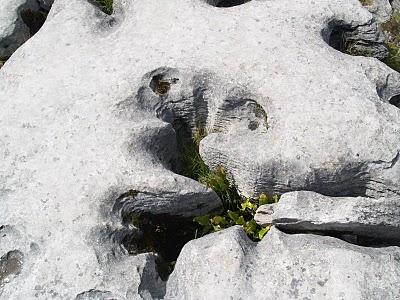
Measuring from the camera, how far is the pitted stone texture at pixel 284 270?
318 cm

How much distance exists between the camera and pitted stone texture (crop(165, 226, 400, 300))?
318cm

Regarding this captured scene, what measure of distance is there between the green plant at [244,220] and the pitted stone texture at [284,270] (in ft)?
1.33

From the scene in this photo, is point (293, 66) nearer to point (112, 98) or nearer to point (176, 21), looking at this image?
point (176, 21)

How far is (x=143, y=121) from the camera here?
13.3 feet

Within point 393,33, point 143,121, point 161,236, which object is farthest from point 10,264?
point 393,33

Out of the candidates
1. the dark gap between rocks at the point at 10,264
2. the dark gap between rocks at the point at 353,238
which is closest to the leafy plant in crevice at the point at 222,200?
the dark gap between rocks at the point at 353,238

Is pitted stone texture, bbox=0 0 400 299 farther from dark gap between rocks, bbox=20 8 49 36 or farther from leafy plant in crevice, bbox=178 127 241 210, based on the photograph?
dark gap between rocks, bbox=20 8 49 36

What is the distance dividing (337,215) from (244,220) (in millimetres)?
872

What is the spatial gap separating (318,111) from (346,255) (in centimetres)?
106

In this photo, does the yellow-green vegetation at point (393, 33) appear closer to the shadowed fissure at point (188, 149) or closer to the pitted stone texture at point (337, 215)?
the shadowed fissure at point (188, 149)

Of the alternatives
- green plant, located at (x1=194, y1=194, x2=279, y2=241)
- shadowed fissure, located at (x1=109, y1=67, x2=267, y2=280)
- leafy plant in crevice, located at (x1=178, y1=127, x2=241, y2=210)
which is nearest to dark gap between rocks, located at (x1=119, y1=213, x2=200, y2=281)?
shadowed fissure, located at (x1=109, y1=67, x2=267, y2=280)

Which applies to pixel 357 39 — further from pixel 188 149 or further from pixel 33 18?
pixel 33 18

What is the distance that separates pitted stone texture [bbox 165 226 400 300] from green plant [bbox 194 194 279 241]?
1.33ft

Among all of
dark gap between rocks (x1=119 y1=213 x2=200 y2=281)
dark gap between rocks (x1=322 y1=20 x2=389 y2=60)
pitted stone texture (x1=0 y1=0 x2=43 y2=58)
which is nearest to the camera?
dark gap between rocks (x1=119 y1=213 x2=200 y2=281)
